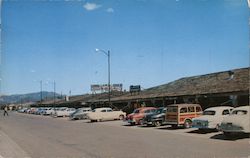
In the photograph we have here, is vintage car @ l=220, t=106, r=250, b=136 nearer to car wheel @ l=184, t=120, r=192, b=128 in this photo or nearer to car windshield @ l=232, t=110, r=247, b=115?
car windshield @ l=232, t=110, r=247, b=115

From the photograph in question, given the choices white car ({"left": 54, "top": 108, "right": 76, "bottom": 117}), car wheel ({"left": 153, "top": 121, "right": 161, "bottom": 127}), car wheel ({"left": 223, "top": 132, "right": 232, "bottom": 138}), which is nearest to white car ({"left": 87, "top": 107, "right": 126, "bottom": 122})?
car wheel ({"left": 153, "top": 121, "right": 161, "bottom": 127})

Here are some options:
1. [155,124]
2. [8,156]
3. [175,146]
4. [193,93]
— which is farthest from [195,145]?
[193,93]

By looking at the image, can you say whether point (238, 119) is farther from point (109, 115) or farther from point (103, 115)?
point (109, 115)

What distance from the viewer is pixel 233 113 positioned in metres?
20.2

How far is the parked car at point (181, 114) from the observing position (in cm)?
2670

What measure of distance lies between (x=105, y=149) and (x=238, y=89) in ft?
57.3

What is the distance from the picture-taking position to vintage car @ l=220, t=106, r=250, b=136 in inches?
730

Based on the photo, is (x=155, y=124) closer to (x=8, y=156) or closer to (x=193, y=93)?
(x=193, y=93)

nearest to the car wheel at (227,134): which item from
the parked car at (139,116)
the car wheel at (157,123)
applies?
the car wheel at (157,123)

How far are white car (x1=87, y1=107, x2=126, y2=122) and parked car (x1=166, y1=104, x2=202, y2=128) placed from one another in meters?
15.4

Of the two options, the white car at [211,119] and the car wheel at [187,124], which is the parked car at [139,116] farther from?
the white car at [211,119]

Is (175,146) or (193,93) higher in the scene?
(193,93)

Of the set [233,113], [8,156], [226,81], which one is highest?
[226,81]

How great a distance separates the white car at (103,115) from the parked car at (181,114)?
15.4 m
